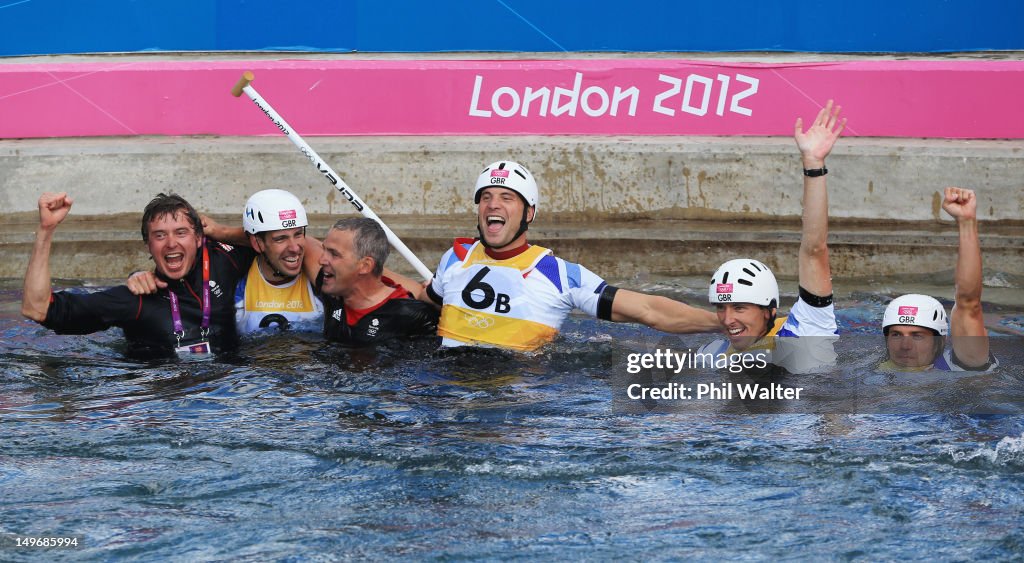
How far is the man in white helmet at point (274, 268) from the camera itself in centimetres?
976

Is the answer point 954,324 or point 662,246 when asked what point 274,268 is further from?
point 954,324

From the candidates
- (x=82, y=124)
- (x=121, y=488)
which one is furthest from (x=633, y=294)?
(x=82, y=124)

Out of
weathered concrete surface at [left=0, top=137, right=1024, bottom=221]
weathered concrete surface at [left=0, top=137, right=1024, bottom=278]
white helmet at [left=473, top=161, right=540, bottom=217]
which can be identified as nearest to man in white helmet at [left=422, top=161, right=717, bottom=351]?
white helmet at [left=473, top=161, right=540, bottom=217]

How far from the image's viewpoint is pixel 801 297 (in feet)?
26.8

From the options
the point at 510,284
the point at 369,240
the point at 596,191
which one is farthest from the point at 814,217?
the point at 596,191

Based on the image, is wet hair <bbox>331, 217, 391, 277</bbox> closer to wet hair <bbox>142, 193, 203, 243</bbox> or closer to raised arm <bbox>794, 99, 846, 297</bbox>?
wet hair <bbox>142, 193, 203, 243</bbox>

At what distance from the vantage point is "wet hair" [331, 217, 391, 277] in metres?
9.55

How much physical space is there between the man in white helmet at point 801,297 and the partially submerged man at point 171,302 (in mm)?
3688

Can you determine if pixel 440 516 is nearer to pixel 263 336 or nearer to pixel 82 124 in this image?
pixel 263 336

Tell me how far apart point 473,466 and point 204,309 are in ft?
10.8

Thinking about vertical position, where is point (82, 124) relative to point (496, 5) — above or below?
below

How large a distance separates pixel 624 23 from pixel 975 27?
3729mm

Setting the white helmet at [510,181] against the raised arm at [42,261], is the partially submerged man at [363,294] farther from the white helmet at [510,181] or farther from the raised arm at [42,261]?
the raised arm at [42,261]

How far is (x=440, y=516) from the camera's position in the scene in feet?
21.6
